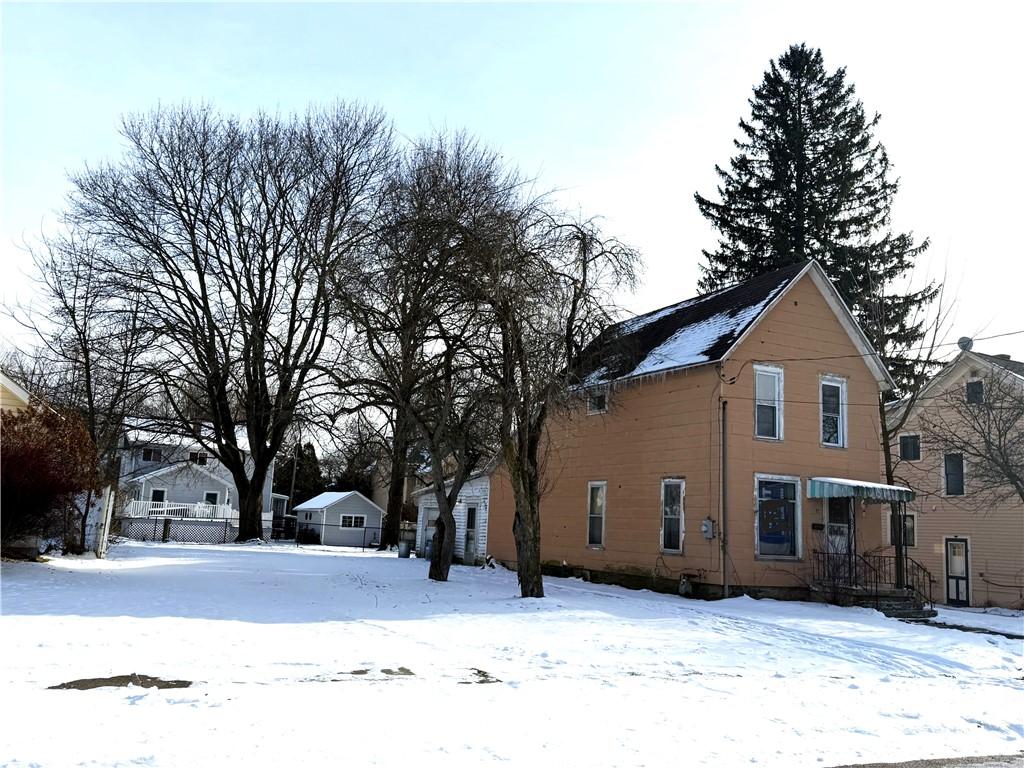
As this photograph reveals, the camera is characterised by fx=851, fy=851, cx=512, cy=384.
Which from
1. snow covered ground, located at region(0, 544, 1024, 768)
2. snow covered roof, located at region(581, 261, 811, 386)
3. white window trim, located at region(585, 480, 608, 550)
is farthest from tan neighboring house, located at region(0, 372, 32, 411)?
white window trim, located at region(585, 480, 608, 550)

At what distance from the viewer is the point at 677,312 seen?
26156 mm

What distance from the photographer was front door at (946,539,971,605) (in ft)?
106

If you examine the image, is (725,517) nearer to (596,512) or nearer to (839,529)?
(839,529)

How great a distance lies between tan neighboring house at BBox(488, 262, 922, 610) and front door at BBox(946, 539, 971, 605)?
1337 cm

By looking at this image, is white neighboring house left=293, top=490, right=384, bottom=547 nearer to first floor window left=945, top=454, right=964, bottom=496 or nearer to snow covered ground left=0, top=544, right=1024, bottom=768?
first floor window left=945, top=454, right=964, bottom=496

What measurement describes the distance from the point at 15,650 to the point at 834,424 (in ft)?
61.8

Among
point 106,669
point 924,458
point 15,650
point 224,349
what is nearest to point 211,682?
point 106,669

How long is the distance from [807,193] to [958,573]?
1863 cm

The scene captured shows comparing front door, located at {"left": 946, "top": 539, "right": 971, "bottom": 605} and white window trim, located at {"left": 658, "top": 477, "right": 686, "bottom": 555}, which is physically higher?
white window trim, located at {"left": 658, "top": 477, "right": 686, "bottom": 555}

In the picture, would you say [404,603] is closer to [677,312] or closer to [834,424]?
[834,424]

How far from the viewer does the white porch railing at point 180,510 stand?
153ft

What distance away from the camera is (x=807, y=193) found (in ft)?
135

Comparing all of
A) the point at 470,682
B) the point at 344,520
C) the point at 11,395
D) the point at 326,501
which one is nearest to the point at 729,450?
the point at 470,682

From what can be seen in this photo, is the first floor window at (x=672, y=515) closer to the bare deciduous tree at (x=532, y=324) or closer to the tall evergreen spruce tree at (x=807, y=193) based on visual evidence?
the bare deciduous tree at (x=532, y=324)
